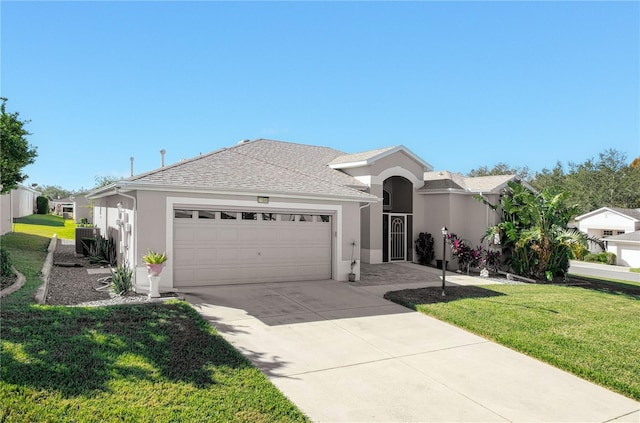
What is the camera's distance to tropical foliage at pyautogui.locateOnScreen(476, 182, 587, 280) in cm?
1617

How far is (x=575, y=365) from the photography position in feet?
21.1

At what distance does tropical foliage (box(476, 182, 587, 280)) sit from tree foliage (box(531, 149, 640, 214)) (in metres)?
37.2

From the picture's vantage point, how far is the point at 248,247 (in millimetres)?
11836

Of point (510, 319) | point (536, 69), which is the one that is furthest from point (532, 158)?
point (510, 319)

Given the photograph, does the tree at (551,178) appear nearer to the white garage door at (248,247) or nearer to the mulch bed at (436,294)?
the mulch bed at (436,294)

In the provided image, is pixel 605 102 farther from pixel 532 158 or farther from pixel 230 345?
pixel 532 158

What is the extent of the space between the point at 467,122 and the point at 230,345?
2470 centimetres

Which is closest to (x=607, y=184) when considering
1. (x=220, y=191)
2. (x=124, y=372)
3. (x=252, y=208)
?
(x=252, y=208)

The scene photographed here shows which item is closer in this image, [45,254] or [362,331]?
[362,331]

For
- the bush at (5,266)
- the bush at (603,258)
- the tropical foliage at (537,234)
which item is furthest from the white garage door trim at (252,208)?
the bush at (603,258)

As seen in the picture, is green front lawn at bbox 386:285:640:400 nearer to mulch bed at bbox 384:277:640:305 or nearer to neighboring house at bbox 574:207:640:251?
mulch bed at bbox 384:277:640:305

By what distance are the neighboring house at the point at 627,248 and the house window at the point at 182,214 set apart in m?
40.7

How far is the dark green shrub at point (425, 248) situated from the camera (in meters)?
18.0

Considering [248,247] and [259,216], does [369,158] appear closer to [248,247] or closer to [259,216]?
[259,216]
